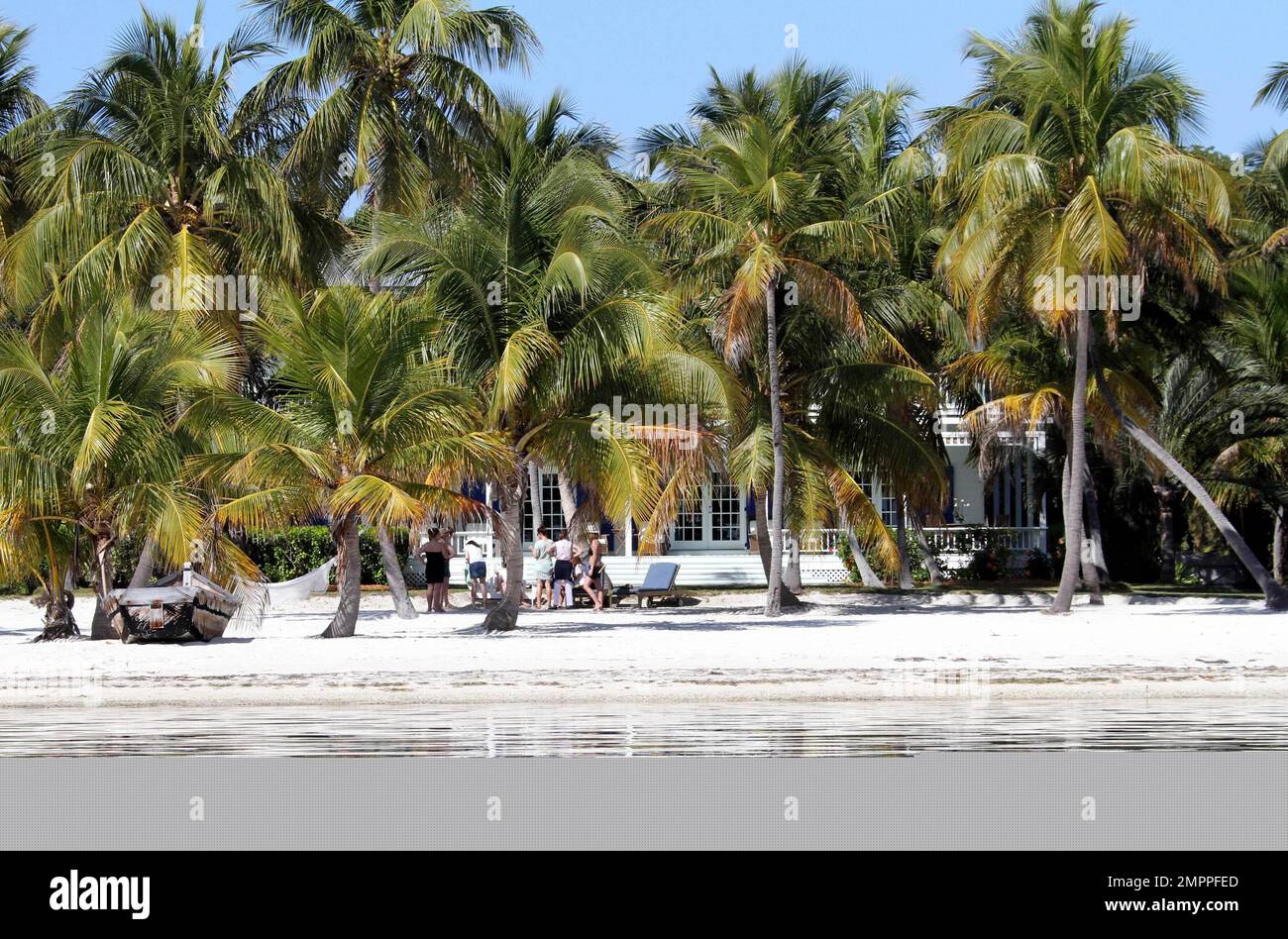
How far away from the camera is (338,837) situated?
7680 millimetres

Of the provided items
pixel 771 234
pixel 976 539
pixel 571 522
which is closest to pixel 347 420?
pixel 771 234

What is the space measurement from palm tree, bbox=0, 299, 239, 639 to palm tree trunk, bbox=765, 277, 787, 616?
8.25 metres

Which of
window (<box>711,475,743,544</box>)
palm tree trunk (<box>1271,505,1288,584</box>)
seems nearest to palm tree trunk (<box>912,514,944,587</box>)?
window (<box>711,475,743,544</box>)

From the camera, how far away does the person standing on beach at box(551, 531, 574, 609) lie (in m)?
25.9

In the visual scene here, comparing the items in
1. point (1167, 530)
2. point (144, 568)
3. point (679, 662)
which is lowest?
point (679, 662)

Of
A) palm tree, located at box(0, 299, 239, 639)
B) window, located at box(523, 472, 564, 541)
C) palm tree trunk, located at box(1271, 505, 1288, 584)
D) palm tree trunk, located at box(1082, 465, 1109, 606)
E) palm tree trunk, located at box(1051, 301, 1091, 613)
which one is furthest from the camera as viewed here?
window, located at box(523, 472, 564, 541)

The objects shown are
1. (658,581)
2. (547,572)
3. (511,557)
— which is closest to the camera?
(511,557)

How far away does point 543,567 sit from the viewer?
2603cm

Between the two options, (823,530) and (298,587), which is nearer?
(298,587)

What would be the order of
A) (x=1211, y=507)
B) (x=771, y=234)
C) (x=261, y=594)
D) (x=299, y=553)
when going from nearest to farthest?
1. (x=261, y=594)
2. (x=771, y=234)
3. (x=1211, y=507)
4. (x=299, y=553)

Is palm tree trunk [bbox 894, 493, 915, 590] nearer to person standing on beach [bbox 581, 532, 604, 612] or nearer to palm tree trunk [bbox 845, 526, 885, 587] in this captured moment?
palm tree trunk [bbox 845, 526, 885, 587]

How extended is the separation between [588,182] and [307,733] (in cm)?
1127

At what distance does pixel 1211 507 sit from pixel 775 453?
24.3 ft

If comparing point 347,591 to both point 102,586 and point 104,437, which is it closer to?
point 102,586
